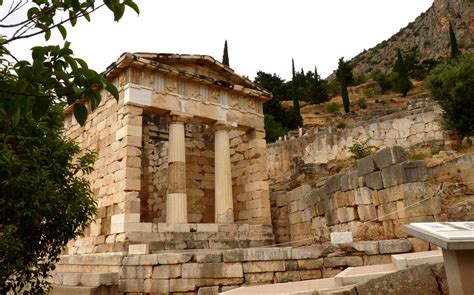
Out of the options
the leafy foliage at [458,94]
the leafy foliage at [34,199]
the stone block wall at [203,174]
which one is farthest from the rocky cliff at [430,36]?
the leafy foliage at [34,199]

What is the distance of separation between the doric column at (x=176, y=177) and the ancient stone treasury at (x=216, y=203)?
4cm

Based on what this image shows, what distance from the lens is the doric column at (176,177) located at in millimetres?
12266

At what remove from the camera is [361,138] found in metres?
25.9

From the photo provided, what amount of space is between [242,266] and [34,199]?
4159 millimetres

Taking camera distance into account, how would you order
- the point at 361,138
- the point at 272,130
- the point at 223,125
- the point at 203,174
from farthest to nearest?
the point at 272,130, the point at 361,138, the point at 203,174, the point at 223,125

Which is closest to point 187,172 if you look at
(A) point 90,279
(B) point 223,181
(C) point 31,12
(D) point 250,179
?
(B) point 223,181

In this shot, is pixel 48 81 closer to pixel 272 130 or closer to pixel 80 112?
pixel 80 112

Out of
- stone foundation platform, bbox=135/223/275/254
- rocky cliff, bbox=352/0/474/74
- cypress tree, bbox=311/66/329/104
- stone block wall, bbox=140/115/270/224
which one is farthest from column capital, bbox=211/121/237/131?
rocky cliff, bbox=352/0/474/74

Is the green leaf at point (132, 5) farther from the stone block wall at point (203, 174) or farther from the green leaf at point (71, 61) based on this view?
the stone block wall at point (203, 174)

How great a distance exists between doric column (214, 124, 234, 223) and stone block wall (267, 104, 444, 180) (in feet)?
41.6

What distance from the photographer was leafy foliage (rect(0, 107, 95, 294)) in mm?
5531

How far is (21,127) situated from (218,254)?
4.39 meters

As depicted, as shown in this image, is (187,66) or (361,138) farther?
(361,138)

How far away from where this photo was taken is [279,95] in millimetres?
50750
